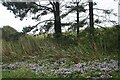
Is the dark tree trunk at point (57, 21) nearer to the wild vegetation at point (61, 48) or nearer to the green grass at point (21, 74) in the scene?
the wild vegetation at point (61, 48)

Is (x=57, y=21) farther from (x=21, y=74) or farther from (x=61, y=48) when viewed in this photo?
(x=21, y=74)

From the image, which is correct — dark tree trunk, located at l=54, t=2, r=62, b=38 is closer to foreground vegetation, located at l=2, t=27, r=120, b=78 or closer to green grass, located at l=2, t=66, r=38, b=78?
foreground vegetation, located at l=2, t=27, r=120, b=78

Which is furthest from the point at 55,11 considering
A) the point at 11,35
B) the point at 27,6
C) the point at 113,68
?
the point at 113,68

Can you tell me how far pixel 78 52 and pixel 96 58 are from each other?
163cm

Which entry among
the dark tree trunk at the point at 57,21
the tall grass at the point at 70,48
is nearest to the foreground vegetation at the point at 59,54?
the tall grass at the point at 70,48

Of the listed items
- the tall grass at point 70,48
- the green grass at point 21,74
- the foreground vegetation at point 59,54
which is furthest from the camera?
the tall grass at point 70,48

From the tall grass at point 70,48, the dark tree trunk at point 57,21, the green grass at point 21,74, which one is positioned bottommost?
the green grass at point 21,74

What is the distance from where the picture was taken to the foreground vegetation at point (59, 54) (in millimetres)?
11163

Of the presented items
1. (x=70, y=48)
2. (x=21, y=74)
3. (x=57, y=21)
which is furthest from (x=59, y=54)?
(x=57, y=21)

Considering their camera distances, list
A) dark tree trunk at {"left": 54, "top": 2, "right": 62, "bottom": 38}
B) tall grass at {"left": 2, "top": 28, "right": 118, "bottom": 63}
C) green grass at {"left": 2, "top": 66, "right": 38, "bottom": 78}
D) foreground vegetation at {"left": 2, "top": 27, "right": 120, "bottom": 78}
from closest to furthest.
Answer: green grass at {"left": 2, "top": 66, "right": 38, "bottom": 78}, foreground vegetation at {"left": 2, "top": 27, "right": 120, "bottom": 78}, tall grass at {"left": 2, "top": 28, "right": 118, "bottom": 63}, dark tree trunk at {"left": 54, "top": 2, "right": 62, "bottom": 38}

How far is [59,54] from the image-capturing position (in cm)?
1550

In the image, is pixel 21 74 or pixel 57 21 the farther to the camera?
pixel 57 21

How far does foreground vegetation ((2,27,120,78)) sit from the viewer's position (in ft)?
36.6

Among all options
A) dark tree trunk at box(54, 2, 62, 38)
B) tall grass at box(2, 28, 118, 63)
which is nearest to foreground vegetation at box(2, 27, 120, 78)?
tall grass at box(2, 28, 118, 63)
